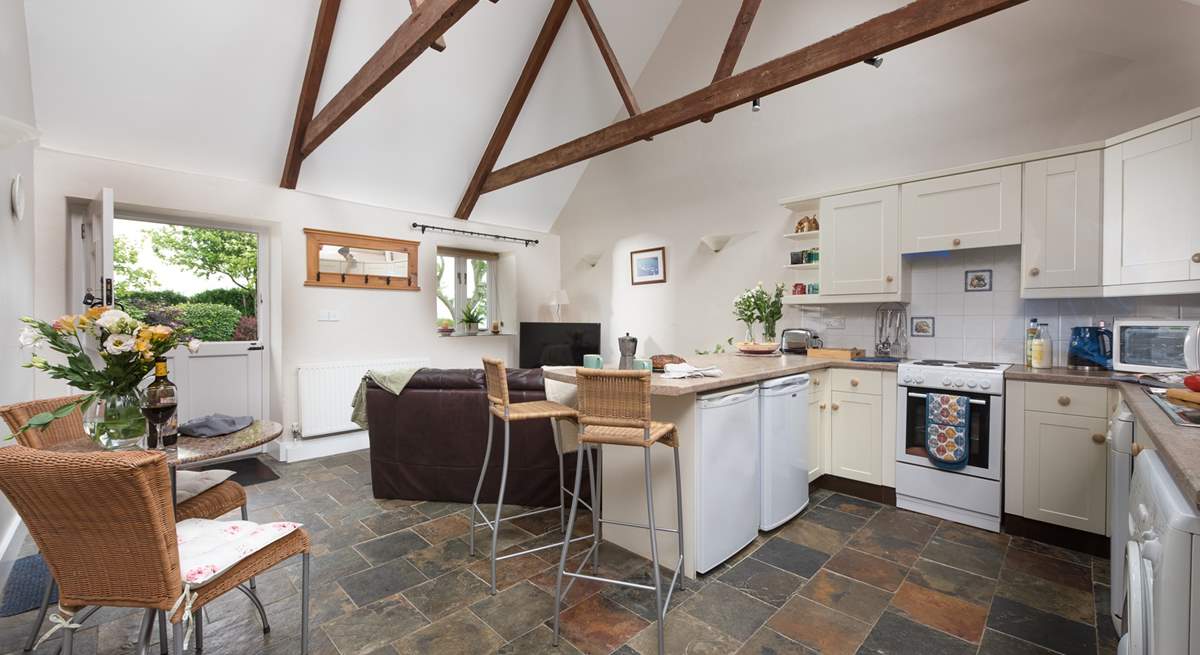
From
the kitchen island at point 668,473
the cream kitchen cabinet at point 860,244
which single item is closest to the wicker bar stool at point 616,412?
the kitchen island at point 668,473

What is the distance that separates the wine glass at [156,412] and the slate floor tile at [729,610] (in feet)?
6.66

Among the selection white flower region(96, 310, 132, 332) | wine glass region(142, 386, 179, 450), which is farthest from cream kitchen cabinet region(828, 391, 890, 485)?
→ white flower region(96, 310, 132, 332)

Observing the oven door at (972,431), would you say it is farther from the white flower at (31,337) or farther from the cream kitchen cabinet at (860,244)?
the white flower at (31,337)

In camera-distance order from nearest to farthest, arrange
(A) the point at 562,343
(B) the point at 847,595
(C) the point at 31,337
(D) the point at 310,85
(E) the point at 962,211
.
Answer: (C) the point at 31,337 → (B) the point at 847,595 → (E) the point at 962,211 → (D) the point at 310,85 → (A) the point at 562,343

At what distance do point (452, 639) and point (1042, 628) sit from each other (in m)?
2.25

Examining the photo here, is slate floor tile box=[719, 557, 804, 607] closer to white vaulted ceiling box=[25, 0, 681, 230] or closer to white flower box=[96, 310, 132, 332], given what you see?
white flower box=[96, 310, 132, 332]

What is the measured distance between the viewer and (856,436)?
10.7 feet

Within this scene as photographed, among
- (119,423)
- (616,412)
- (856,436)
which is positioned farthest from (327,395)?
(856,436)

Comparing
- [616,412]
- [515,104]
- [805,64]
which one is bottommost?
[616,412]

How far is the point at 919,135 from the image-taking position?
356 centimetres

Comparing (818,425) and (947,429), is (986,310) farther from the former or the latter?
(818,425)

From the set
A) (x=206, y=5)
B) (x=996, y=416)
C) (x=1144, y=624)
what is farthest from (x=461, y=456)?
(x=206, y=5)

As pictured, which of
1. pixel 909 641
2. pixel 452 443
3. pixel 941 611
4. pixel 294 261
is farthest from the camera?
pixel 294 261

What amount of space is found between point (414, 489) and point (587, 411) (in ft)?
6.29
